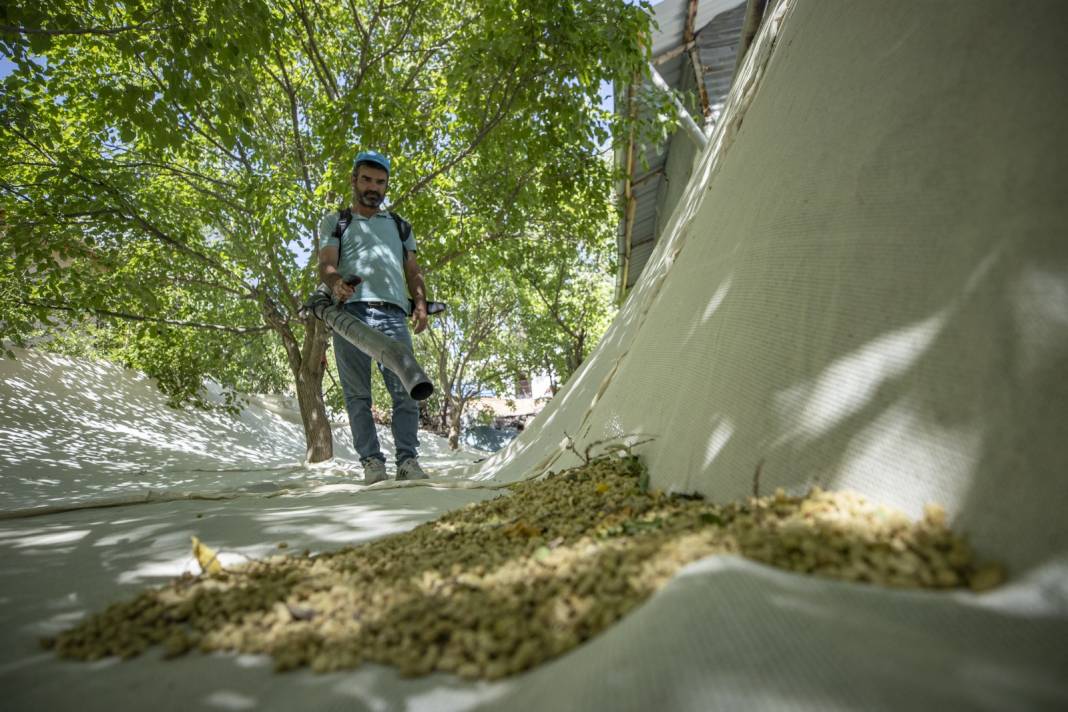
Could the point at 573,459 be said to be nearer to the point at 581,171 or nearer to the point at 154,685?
the point at 154,685

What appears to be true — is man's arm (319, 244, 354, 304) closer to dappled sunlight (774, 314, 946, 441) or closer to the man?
the man

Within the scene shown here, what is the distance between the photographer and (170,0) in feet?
7.63

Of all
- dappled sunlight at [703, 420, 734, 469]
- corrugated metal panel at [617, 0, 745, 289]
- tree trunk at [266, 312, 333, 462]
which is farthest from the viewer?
tree trunk at [266, 312, 333, 462]

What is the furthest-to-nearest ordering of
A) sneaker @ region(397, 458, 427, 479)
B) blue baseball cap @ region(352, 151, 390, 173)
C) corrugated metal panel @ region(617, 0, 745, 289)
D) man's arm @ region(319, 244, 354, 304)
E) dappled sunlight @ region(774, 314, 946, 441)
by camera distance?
corrugated metal panel @ region(617, 0, 745, 289)
blue baseball cap @ region(352, 151, 390, 173)
sneaker @ region(397, 458, 427, 479)
man's arm @ region(319, 244, 354, 304)
dappled sunlight @ region(774, 314, 946, 441)

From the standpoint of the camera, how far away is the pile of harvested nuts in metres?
0.66

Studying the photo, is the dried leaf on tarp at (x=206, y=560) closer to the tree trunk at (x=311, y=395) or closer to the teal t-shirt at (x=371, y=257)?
the teal t-shirt at (x=371, y=257)

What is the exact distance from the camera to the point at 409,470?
2732 mm

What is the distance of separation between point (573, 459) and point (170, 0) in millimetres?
2500

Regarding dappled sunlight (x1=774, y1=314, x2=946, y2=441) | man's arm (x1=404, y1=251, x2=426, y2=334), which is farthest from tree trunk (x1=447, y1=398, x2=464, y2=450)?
dappled sunlight (x1=774, y1=314, x2=946, y2=441)

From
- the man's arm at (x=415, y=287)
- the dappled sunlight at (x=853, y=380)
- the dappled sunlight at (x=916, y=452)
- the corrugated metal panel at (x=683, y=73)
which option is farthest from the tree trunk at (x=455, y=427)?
the dappled sunlight at (x=916, y=452)

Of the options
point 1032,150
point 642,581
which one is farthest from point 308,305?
point 1032,150

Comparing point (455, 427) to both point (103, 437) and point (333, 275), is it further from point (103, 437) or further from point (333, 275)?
point (333, 275)

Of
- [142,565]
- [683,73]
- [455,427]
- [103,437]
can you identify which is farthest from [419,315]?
[455,427]

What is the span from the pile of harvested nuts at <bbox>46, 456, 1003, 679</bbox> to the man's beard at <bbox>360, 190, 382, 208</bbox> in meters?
2.18
